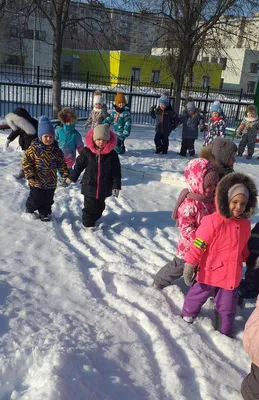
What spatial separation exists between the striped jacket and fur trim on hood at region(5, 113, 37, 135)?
168 centimetres

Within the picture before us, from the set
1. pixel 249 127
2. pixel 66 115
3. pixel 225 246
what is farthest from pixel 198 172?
pixel 249 127

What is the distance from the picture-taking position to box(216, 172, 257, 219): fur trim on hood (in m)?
2.83

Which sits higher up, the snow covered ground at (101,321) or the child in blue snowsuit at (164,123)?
the child in blue snowsuit at (164,123)

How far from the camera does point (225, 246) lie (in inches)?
115

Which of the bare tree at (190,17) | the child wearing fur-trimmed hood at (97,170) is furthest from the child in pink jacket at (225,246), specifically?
the bare tree at (190,17)

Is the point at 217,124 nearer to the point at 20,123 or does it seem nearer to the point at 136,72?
the point at 20,123

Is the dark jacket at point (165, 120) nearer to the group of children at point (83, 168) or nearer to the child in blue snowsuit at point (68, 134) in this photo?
the child in blue snowsuit at point (68, 134)

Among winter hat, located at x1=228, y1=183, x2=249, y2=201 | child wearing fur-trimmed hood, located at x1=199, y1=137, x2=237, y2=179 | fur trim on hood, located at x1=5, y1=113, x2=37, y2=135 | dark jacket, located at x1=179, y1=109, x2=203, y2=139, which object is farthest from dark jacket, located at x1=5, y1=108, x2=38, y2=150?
winter hat, located at x1=228, y1=183, x2=249, y2=201

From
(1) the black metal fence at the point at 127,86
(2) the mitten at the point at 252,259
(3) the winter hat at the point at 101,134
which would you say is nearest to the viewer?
(2) the mitten at the point at 252,259

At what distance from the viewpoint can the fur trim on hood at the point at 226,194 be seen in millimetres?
2828

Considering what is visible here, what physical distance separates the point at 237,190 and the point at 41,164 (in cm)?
296

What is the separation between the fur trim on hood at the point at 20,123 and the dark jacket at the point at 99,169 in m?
2.06

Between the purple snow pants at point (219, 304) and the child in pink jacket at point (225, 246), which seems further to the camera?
the purple snow pants at point (219, 304)

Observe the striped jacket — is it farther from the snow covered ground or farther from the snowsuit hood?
the snowsuit hood
